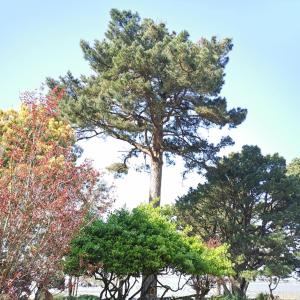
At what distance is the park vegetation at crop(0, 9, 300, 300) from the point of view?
4.34m

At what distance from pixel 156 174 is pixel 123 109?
3.05 m

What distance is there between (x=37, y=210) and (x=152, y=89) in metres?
12.7

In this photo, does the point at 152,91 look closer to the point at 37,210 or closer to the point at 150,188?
the point at 150,188

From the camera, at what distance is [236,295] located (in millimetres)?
19422

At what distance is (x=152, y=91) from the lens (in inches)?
644

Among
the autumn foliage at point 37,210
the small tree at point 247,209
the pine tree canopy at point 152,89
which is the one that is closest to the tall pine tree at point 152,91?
the pine tree canopy at point 152,89

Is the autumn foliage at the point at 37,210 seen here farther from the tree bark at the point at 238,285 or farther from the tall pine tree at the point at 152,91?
the tree bark at the point at 238,285

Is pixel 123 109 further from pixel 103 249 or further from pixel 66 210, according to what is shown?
pixel 66 210

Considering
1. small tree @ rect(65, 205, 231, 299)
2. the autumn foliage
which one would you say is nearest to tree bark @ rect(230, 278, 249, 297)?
small tree @ rect(65, 205, 231, 299)

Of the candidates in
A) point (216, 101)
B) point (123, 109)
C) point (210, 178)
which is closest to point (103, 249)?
point (123, 109)

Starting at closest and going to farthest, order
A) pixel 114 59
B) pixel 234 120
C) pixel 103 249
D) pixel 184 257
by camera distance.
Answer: pixel 103 249, pixel 184 257, pixel 114 59, pixel 234 120

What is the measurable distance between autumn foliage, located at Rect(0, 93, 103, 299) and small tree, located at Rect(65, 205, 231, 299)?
3.57 metres

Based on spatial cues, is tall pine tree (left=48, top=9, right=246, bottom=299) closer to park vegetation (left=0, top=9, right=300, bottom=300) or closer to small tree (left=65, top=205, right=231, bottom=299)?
park vegetation (left=0, top=9, right=300, bottom=300)

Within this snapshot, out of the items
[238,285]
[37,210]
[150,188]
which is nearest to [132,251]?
[37,210]
